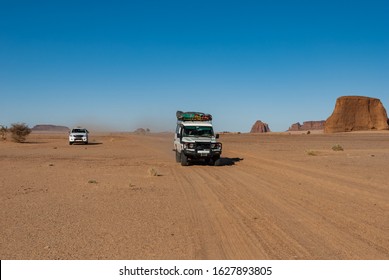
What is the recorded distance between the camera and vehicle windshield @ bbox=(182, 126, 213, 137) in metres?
23.4

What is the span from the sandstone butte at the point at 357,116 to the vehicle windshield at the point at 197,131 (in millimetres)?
120611

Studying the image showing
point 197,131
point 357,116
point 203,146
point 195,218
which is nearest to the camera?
point 195,218

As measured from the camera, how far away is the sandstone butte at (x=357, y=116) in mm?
135125

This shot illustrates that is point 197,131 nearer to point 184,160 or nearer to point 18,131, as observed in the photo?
point 184,160

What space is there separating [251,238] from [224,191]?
18.7ft

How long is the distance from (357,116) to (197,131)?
414 ft

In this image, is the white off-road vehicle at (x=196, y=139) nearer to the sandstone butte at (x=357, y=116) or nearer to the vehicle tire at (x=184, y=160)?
the vehicle tire at (x=184, y=160)

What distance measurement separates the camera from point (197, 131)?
77.1 feet

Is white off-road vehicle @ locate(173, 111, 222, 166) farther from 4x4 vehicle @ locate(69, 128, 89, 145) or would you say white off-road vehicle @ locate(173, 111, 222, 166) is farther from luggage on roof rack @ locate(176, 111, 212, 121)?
4x4 vehicle @ locate(69, 128, 89, 145)

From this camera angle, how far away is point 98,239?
7168 millimetres

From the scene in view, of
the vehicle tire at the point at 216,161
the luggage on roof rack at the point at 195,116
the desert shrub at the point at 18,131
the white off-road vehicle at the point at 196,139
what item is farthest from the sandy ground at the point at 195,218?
the desert shrub at the point at 18,131

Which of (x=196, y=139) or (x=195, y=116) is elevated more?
(x=195, y=116)

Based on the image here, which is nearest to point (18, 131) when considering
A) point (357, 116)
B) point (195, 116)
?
point (195, 116)

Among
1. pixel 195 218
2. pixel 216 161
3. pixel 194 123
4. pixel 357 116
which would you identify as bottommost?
pixel 195 218
